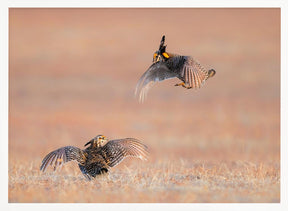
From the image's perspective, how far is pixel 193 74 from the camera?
731 cm

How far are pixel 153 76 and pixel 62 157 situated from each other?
171 cm

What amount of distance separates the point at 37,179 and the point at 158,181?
5.18 feet

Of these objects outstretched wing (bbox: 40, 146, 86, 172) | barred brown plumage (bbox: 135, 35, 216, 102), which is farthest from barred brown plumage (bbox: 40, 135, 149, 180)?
barred brown plumage (bbox: 135, 35, 216, 102)

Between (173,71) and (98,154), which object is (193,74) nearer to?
(173,71)

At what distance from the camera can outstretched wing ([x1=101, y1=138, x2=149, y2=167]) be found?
7.39 meters

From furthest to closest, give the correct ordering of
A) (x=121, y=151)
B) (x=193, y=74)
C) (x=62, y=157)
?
(x=121, y=151) < (x=193, y=74) < (x=62, y=157)

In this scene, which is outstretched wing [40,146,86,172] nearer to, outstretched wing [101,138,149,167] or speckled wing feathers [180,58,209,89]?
outstretched wing [101,138,149,167]

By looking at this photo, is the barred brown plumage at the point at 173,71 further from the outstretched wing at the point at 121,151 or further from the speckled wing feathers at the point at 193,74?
the outstretched wing at the point at 121,151

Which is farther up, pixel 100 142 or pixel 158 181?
pixel 100 142

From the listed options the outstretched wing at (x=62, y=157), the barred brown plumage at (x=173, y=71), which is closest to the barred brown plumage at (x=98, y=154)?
the outstretched wing at (x=62, y=157)

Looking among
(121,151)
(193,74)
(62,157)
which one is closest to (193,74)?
(193,74)
